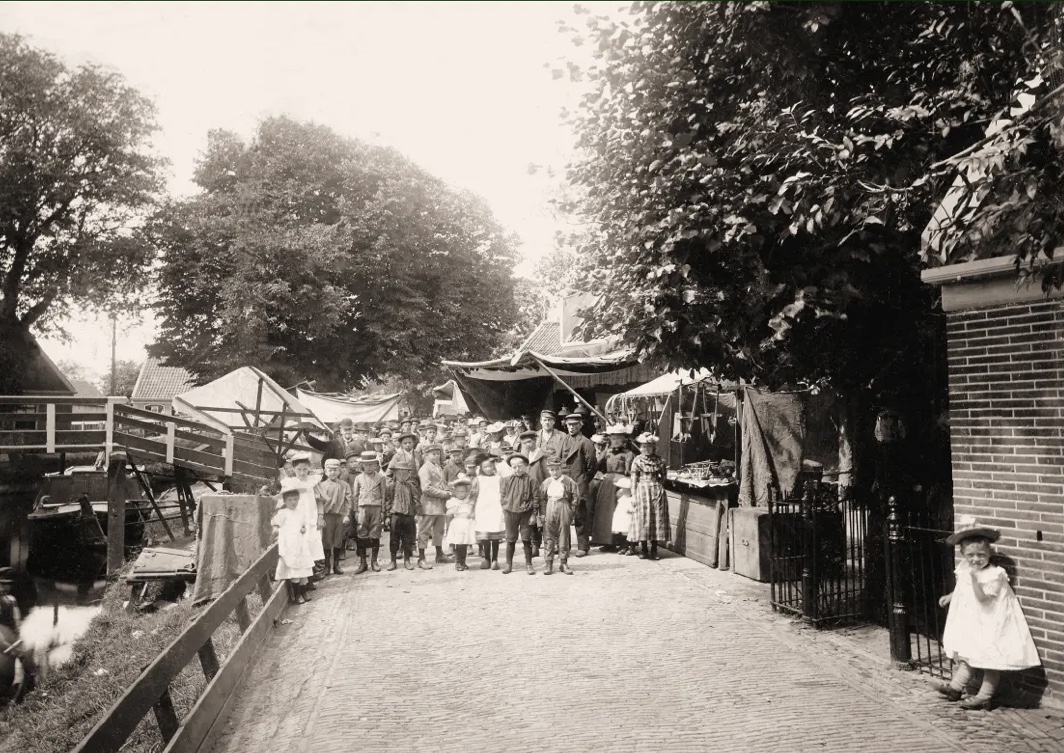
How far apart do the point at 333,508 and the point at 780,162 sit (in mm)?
7538

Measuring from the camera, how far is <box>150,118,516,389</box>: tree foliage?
1172 inches

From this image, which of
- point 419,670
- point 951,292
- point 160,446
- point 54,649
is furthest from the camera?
point 160,446

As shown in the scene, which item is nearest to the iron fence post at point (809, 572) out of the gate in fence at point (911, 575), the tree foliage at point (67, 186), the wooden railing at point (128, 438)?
the gate in fence at point (911, 575)

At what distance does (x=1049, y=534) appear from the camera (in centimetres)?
561

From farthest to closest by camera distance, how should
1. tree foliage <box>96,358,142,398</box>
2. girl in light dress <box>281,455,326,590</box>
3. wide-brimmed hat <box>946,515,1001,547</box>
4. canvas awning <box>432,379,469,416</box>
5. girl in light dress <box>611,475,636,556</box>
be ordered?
tree foliage <box>96,358,142,398</box>, canvas awning <box>432,379,469,416</box>, girl in light dress <box>611,475,636,556</box>, girl in light dress <box>281,455,326,590</box>, wide-brimmed hat <box>946,515,1001,547</box>

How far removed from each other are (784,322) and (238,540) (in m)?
7.56

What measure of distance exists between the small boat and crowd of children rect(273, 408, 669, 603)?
6852 millimetres

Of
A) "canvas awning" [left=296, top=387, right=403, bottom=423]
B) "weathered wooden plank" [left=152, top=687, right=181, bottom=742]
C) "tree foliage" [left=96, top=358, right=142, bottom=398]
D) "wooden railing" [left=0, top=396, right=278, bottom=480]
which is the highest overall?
"tree foliage" [left=96, top=358, right=142, bottom=398]

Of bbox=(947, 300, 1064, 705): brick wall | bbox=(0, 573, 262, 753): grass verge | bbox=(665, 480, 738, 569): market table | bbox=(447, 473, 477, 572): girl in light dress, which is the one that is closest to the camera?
bbox=(947, 300, 1064, 705): brick wall

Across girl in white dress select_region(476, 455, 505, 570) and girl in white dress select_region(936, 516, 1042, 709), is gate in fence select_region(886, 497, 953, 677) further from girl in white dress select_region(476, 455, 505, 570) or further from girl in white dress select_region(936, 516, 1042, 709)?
girl in white dress select_region(476, 455, 505, 570)

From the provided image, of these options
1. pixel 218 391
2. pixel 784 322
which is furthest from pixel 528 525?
pixel 218 391

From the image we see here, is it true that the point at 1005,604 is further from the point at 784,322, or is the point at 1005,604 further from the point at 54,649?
the point at 54,649

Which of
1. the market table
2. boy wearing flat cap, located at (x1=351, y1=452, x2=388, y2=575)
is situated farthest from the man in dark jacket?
boy wearing flat cap, located at (x1=351, y1=452, x2=388, y2=575)

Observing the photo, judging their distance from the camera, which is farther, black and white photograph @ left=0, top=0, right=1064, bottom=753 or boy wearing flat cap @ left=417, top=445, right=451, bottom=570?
boy wearing flat cap @ left=417, top=445, right=451, bottom=570
